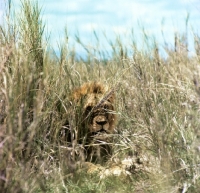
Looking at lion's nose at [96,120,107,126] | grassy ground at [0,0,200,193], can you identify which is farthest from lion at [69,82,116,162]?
grassy ground at [0,0,200,193]

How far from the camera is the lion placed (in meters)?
4.77

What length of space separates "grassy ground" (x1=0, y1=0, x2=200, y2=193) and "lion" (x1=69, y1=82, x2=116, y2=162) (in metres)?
0.12

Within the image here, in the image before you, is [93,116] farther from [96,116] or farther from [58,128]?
[58,128]

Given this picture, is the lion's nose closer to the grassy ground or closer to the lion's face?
the lion's face

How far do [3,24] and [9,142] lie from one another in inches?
79.7

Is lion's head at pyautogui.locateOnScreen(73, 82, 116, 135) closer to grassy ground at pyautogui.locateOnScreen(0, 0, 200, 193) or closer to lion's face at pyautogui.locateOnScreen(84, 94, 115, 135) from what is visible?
lion's face at pyautogui.locateOnScreen(84, 94, 115, 135)

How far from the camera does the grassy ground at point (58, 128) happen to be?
3191 mm

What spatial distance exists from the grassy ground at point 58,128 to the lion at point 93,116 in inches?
4.9

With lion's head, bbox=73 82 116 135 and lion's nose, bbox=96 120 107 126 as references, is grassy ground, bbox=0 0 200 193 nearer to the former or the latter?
Answer: lion's head, bbox=73 82 116 135

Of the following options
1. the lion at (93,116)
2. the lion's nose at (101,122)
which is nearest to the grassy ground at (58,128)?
the lion at (93,116)

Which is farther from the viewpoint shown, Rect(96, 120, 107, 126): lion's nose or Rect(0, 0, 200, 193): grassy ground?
Rect(96, 120, 107, 126): lion's nose

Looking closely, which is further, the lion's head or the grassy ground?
the lion's head

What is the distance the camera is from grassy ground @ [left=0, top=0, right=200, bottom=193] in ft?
10.5

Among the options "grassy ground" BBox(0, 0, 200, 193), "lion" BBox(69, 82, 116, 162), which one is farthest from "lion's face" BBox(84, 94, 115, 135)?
"grassy ground" BBox(0, 0, 200, 193)
